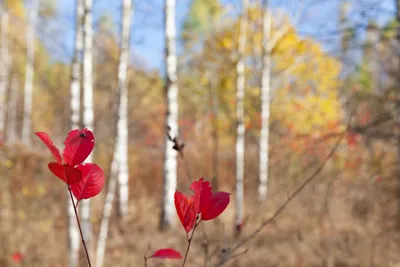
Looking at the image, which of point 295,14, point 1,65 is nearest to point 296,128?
point 295,14

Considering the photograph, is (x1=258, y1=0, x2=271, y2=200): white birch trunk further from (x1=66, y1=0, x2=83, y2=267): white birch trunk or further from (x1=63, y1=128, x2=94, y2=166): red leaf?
(x1=63, y1=128, x2=94, y2=166): red leaf

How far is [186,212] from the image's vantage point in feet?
2.44

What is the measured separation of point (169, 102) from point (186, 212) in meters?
4.65

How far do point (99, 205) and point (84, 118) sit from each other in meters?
3.83

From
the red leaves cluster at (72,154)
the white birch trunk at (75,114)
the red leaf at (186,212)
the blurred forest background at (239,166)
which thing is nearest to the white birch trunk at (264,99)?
the blurred forest background at (239,166)

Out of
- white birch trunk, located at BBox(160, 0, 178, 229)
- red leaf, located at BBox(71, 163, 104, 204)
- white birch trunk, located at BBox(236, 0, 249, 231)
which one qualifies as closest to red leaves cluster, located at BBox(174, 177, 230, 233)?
red leaf, located at BBox(71, 163, 104, 204)

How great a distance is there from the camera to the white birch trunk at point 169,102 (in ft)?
17.4

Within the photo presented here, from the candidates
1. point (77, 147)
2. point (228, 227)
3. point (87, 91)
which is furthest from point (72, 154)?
point (228, 227)

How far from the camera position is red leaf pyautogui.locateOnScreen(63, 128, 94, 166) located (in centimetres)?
65

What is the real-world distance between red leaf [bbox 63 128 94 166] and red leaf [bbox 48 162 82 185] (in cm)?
1

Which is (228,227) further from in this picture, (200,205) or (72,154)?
(72,154)

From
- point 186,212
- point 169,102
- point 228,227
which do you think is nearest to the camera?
point 186,212

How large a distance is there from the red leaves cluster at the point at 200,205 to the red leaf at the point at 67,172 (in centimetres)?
17

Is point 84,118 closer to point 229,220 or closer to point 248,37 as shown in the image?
point 229,220
